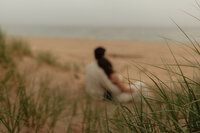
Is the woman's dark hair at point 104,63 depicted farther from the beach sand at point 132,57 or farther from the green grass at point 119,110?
the green grass at point 119,110

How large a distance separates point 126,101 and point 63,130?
1.51 m

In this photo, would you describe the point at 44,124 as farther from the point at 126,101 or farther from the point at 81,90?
the point at 81,90

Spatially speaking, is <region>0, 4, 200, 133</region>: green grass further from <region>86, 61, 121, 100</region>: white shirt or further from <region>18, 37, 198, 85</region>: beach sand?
<region>86, 61, 121, 100</region>: white shirt

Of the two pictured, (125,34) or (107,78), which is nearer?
(107,78)

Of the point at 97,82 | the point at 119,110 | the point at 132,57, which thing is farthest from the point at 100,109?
the point at 132,57

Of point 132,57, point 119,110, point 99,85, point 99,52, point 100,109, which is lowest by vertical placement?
point 119,110

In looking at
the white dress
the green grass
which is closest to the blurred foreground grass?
the green grass

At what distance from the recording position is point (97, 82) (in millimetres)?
3600

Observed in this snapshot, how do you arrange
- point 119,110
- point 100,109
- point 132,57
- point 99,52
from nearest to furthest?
point 119,110
point 100,109
point 99,52
point 132,57

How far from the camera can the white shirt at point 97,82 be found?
11.2 ft

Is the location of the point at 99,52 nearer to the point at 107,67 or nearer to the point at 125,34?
the point at 107,67

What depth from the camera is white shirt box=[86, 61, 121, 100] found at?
3416mm

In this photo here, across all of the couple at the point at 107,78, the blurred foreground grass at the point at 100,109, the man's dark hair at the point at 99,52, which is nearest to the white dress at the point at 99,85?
the couple at the point at 107,78

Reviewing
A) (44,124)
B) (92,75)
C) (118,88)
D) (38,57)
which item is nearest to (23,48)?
(38,57)
